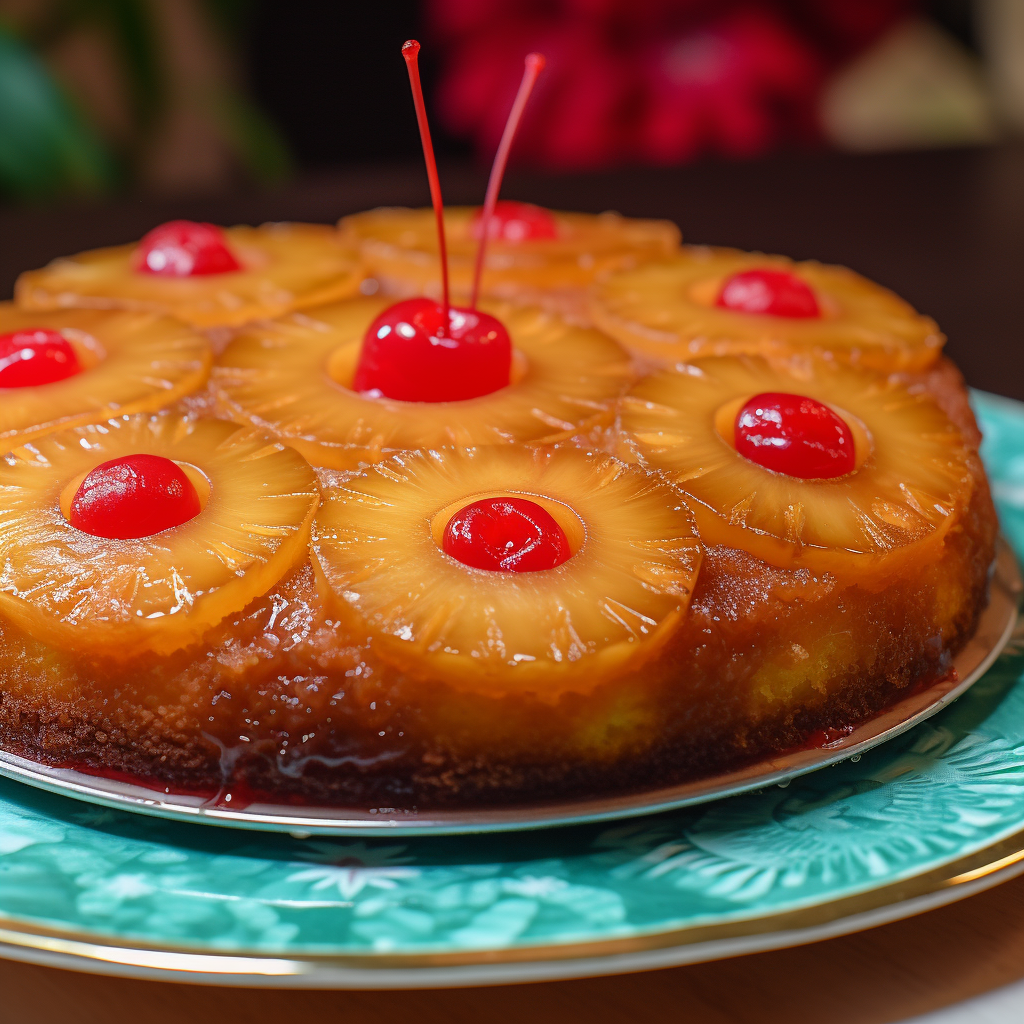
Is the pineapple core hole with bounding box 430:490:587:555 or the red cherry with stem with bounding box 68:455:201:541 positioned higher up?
the red cherry with stem with bounding box 68:455:201:541

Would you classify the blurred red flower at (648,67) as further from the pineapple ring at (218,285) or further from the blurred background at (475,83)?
the pineapple ring at (218,285)

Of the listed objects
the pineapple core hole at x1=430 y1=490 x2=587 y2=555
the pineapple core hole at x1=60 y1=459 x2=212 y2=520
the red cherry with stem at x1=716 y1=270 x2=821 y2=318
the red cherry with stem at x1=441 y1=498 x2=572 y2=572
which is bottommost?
the red cherry with stem at x1=441 y1=498 x2=572 y2=572

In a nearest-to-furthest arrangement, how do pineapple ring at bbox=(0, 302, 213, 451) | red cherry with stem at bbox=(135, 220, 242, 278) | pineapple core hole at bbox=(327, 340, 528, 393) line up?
pineapple ring at bbox=(0, 302, 213, 451)
pineapple core hole at bbox=(327, 340, 528, 393)
red cherry with stem at bbox=(135, 220, 242, 278)

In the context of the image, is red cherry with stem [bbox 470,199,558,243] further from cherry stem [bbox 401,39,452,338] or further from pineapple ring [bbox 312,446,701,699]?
pineapple ring [bbox 312,446,701,699]

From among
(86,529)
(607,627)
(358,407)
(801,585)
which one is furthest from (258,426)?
(801,585)

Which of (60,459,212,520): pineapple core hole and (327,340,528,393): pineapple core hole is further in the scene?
(327,340,528,393): pineapple core hole

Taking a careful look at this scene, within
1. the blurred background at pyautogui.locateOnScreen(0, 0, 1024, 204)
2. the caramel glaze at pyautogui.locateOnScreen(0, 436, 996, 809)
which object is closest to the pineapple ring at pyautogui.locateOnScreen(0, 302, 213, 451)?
the caramel glaze at pyautogui.locateOnScreen(0, 436, 996, 809)

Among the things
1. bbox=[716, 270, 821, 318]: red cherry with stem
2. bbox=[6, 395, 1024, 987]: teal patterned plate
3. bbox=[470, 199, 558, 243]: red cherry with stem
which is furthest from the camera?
bbox=[470, 199, 558, 243]: red cherry with stem
